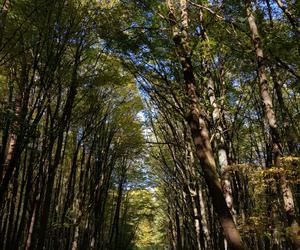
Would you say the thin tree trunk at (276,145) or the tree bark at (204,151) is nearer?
the tree bark at (204,151)

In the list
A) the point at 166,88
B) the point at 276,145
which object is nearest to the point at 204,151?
the point at 166,88

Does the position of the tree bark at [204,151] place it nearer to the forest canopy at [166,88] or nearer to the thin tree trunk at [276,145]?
the forest canopy at [166,88]

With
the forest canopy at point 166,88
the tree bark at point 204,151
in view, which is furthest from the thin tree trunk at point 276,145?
the tree bark at point 204,151

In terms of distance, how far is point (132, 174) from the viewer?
19.5 metres

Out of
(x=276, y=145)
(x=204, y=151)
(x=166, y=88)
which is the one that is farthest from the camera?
(x=276, y=145)

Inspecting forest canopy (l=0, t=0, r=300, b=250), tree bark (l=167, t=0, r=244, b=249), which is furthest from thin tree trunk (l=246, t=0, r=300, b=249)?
tree bark (l=167, t=0, r=244, b=249)

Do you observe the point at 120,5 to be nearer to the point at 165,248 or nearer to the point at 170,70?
the point at 170,70

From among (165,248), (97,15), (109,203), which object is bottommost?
(165,248)

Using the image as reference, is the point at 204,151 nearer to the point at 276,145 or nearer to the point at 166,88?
the point at 166,88

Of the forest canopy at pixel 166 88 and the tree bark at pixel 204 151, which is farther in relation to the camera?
the forest canopy at pixel 166 88

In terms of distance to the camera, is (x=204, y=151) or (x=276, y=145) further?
(x=276, y=145)

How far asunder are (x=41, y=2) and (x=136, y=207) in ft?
63.9

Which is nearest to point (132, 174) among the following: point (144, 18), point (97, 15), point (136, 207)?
point (136, 207)

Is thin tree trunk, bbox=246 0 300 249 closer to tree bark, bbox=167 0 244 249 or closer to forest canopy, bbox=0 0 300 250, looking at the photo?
forest canopy, bbox=0 0 300 250
